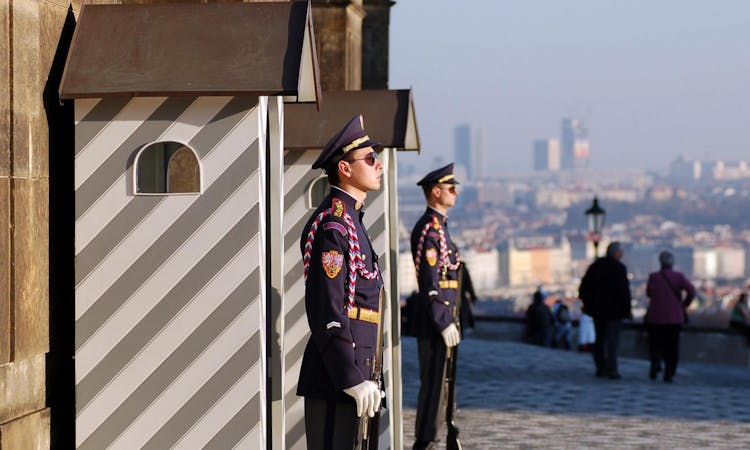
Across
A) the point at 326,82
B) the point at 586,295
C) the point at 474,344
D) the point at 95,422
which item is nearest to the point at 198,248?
the point at 95,422

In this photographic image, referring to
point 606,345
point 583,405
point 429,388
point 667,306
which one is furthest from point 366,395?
point 606,345

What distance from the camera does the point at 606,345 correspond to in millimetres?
18344

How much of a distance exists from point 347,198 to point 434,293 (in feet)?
11.2

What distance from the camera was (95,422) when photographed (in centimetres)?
646

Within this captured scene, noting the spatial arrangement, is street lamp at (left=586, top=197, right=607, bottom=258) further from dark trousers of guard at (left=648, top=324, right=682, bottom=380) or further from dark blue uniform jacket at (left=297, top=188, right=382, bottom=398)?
dark blue uniform jacket at (left=297, top=188, right=382, bottom=398)

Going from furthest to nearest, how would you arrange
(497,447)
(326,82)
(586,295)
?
(586,295), (326,82), (497,447)

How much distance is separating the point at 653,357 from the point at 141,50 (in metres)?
12.9

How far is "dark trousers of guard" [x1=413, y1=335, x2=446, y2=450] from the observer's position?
10.3 meters

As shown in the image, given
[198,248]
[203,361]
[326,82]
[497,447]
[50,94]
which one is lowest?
[497,447]

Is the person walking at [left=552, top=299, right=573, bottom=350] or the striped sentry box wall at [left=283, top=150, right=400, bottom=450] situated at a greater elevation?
the striped sentry box wall at [left=283, top=150, right=400, bottom=450]

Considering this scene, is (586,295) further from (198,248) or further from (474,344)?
(198,248)

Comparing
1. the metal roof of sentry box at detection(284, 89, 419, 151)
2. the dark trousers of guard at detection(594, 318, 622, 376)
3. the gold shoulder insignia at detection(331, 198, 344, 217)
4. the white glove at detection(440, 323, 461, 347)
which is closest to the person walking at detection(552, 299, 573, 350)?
the dark trousers of guard at detection(594, 318, 622, 376)

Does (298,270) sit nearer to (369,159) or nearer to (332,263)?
(369,159)

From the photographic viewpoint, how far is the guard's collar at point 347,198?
6590 millimetres
